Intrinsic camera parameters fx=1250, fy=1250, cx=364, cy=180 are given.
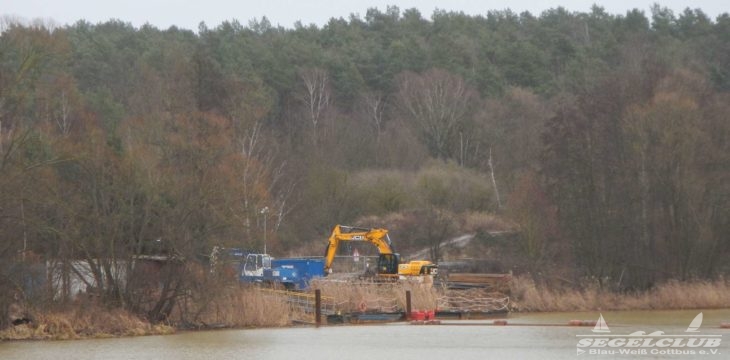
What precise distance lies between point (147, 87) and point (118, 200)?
45.1 m

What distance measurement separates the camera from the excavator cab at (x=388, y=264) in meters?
56.7

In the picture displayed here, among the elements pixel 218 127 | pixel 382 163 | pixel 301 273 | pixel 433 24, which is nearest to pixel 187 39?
pixel 433 24

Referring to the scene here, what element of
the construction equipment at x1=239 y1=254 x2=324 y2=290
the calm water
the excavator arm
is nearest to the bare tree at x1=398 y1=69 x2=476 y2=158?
the excavator arm

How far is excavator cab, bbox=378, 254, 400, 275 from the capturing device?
186ft

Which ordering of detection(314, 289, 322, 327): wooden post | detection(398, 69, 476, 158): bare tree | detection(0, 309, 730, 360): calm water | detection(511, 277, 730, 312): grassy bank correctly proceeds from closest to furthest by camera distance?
detection(0, 309, 730, 360): calm water
detection(314, 289, 322, 327): wooden post
detection(511, 277, 730, 312): grassy bank
detection(398, 69, 476, 158): bare tree

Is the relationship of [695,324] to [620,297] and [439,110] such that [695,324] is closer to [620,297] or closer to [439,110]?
[620,297]

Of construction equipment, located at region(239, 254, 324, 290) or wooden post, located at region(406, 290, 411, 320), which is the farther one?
construction equipment, located at region(239, 254, 324, 290)

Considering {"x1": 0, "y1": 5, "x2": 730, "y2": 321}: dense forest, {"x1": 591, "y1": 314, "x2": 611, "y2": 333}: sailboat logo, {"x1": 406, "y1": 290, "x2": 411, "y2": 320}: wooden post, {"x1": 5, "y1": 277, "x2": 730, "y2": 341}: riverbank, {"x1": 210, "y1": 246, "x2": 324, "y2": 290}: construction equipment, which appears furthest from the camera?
{"x1": 210, "y1": 246, "x2": 324, "y2": 290}: construction equipment

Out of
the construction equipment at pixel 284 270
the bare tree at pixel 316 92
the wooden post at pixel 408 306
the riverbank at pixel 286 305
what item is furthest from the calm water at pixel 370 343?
the bare tree at pixel 316 92

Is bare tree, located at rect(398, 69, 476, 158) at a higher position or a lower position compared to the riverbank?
higher

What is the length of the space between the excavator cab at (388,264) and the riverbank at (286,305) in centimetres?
388

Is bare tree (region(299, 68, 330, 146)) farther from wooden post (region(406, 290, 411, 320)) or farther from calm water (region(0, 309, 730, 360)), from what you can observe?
calm water (region(0, 309, 730, 360))

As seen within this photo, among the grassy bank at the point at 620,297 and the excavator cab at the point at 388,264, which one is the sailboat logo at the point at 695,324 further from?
the excavator cab at the point at 388,264

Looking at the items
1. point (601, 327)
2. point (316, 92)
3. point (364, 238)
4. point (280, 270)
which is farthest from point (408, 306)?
point (316, 92)
